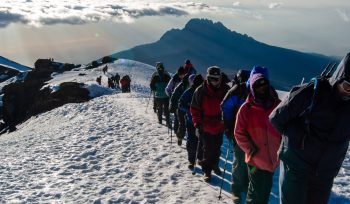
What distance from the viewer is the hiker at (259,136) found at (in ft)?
23.5

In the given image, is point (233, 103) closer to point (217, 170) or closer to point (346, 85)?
point (217, 170)

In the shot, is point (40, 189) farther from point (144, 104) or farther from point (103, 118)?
point (144, 104)

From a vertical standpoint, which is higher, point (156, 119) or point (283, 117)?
point (283, 117)

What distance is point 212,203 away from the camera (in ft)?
31.3

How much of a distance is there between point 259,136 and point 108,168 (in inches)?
289

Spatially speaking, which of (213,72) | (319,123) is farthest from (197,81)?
(319,123)

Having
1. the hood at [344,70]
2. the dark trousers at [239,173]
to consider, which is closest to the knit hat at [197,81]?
the dark trousers at [239,173]

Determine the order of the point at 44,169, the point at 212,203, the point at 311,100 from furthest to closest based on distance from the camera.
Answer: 1. the point at 44,169
2. the point at 212,203
3. the point at 311,100

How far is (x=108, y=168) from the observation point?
44.0 feet

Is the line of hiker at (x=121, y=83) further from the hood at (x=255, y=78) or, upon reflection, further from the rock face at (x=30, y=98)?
the hood at (x=255, y=78)

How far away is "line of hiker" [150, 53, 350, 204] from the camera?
5.16 metres

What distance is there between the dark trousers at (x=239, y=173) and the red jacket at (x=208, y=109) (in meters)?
1.69

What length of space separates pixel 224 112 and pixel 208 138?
182 cm

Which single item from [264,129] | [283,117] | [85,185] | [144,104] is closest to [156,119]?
[144,104]
